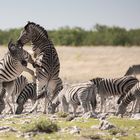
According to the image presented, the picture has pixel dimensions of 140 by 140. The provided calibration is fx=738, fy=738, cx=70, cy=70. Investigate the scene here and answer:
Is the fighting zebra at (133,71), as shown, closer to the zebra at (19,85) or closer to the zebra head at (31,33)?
the zebra at (19,85)

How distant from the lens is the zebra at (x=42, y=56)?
17.5m

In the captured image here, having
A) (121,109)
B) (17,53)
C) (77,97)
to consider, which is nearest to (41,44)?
(17,53)

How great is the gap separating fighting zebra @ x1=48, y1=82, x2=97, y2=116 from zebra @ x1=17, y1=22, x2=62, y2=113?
0.30 m

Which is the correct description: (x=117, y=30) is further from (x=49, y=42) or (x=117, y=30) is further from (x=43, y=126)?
(x=43, y=126)

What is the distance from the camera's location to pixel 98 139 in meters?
12.0

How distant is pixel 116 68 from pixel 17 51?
2187cm

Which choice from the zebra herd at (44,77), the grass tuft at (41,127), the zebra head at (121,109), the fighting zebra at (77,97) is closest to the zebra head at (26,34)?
the zebra herd at (44,77)

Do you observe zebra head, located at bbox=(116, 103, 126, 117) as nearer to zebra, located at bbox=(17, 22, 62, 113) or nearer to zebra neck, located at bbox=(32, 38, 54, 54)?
zebra, located at bbox=(17, 22, 62, 113)

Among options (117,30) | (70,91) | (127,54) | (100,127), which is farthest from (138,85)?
(117,30)

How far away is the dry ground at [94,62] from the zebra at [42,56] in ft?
52.9

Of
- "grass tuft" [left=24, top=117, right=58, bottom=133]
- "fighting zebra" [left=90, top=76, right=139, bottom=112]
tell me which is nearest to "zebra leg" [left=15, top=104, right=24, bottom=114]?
"fighting zebra" [left=90, top=76, right=139, bottom=112]

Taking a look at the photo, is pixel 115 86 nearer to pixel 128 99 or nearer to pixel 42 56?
pixel 128 99

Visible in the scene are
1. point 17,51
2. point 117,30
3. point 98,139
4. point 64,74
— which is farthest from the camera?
point 117,30

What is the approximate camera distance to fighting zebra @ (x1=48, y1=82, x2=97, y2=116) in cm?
1741
